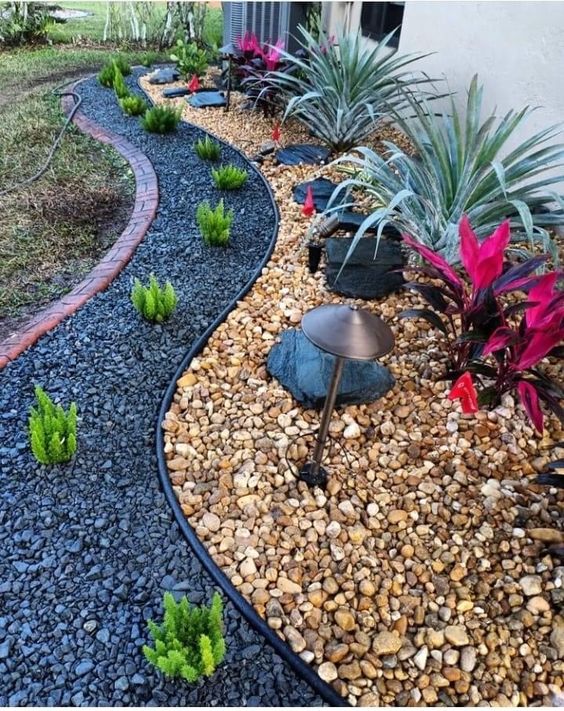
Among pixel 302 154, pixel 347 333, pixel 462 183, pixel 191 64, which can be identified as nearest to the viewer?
pixel 347 333

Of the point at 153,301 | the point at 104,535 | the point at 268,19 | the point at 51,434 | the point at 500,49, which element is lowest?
the point at 104,535

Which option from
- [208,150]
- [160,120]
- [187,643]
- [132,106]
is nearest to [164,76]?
[132,106]

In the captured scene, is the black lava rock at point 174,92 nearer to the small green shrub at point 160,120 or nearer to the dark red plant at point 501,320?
the small green shrub at point 160,120

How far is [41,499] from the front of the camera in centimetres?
147

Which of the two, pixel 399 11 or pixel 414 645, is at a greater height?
pixel 399 11

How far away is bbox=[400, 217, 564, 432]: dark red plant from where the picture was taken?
1.42 m

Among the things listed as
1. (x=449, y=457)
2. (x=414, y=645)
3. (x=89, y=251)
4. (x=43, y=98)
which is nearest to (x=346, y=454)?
(x=449, y=457)

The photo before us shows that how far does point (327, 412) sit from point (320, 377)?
0.35m

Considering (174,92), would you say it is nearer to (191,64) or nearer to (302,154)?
(191,64)

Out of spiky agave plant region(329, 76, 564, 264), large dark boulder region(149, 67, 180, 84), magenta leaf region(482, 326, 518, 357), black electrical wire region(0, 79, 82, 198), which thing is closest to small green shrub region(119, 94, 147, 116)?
black electrical wire region(0, 79, 82, 198)

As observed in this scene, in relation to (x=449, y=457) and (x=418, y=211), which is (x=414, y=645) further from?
(x=418, y=211)

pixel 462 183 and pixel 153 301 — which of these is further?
pixel 462 183

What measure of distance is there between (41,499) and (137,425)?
13.9 inches

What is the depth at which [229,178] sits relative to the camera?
3006 millimetres
